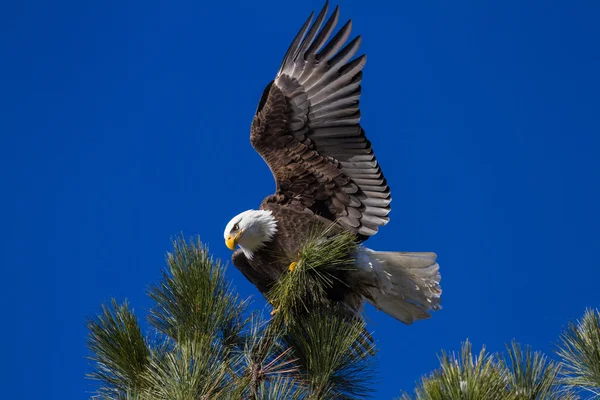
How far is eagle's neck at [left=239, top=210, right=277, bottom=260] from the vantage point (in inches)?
205

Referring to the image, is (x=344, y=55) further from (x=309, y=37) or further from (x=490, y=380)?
(x=490, y=380)

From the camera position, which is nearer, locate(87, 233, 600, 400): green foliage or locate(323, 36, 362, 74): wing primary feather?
locate(87, 233, 600, 400): green foliage

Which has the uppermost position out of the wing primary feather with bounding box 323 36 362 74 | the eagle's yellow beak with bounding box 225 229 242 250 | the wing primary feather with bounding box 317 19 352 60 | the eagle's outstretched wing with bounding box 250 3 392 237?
the wing primary feather with bounding box 317 19 352 60

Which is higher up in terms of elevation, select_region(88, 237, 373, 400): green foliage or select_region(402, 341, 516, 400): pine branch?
select_region(88, 237, 373, 400): green foliage

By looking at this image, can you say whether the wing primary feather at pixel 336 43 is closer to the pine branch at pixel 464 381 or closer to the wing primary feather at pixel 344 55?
the wing primary feather at pixel 344 55

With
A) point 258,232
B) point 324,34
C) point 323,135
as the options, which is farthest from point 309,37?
point 258,232

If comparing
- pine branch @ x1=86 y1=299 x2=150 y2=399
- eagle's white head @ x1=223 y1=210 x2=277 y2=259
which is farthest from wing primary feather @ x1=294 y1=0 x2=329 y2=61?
pine branch @ x1=86 y1=299 x2=150 y2=399

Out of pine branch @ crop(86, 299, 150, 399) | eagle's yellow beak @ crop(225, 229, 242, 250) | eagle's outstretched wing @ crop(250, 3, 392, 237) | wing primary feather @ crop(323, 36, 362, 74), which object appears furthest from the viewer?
wing primary feather @ crop(323, 36, 362, 74)

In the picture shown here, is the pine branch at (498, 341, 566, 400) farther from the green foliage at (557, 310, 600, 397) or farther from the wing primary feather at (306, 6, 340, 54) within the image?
the wing primary feather at (306, 6, 340, 54)

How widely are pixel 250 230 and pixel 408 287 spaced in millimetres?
1034

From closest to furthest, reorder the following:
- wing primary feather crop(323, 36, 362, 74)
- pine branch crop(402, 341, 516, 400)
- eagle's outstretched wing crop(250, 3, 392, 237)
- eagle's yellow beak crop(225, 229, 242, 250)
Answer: pine branch crop(402, 341, 516, 400), eagle's yellow beak crop(225, 229, 242, 250), eagle's outstretched wing crop(250, 3, 392, 237), wing primary feather crop(323, 36, 362, 74)

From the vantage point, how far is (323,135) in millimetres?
5719

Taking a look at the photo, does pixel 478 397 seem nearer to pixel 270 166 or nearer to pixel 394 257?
pixel 394 257

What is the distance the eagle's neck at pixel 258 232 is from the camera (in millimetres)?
5219
